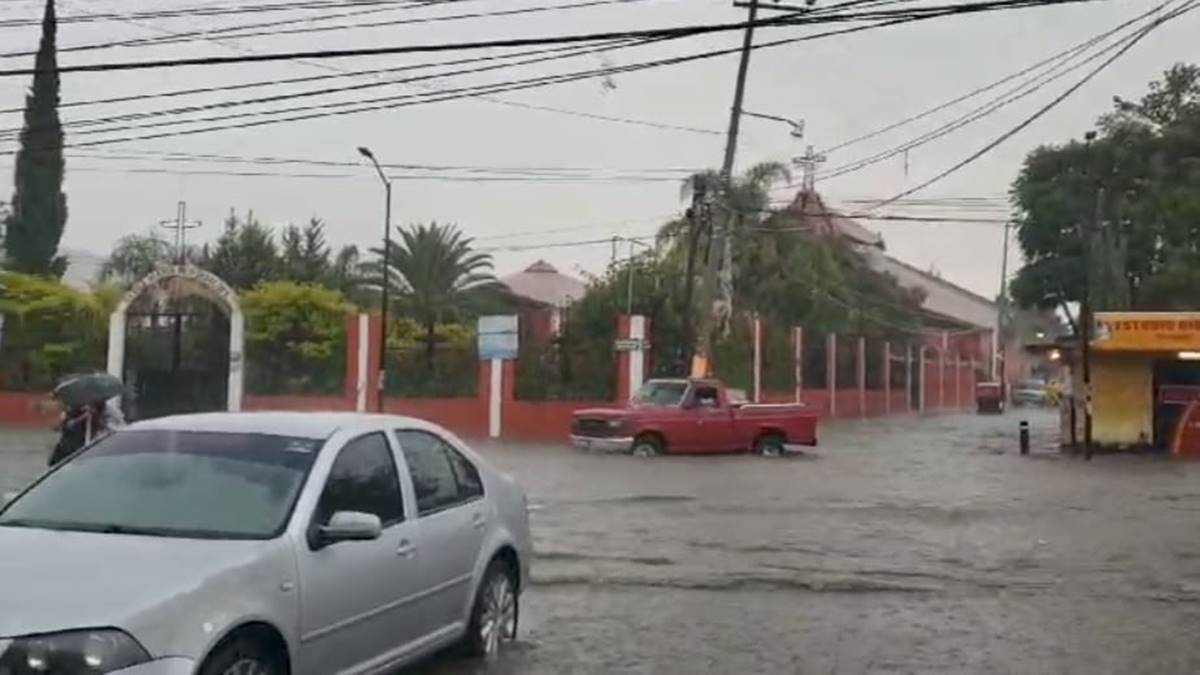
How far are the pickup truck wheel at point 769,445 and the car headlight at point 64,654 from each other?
101 ft

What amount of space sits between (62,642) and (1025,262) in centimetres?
7049

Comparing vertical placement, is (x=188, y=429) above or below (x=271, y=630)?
above

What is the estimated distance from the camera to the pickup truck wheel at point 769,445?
36.2 meters

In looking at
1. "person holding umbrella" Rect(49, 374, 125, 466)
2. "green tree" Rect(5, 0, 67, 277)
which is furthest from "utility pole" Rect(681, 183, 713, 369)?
"person holding umbrella" Rect(49, 374, 125, 466)

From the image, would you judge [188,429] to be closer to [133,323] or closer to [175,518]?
[175,518]

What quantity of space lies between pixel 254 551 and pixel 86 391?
25.8 ft

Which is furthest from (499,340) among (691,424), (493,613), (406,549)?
(406,549)

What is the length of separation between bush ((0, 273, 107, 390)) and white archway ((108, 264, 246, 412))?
327 cm

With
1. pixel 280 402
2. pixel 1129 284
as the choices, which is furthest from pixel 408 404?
pixel 1129 284

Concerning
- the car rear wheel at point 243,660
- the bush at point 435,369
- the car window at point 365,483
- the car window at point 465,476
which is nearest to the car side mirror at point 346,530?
the car window at point 365,483

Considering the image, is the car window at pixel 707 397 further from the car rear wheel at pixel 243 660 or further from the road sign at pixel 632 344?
the car rear wheel at pixel 243 660

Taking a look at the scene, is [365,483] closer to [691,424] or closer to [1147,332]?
[691,424]

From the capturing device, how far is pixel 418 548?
8.07 m

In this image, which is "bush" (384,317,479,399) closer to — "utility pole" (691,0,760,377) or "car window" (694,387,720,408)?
"utility pole" (691,0,760,377)
